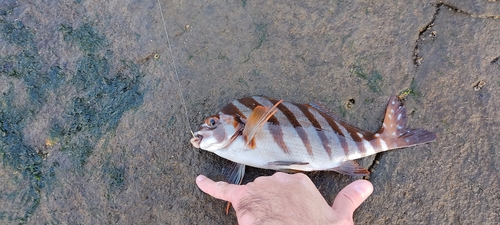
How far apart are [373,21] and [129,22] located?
2.40 meters

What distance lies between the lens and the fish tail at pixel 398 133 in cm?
356

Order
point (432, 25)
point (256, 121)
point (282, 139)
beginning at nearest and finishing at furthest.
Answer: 1. point (256, 121)
2. point (282, 139)
3. point (432, 25)

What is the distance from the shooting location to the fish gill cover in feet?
11.2

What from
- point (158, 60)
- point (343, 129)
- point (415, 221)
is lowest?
point (415, 221)

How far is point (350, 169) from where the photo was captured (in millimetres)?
3414

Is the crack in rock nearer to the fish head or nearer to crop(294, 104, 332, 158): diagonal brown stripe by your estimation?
crop(294, 104, 332, 158): diagonal brown stripe

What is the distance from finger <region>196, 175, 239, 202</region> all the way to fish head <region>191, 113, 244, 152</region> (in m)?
0.27

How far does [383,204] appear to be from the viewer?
139 inches

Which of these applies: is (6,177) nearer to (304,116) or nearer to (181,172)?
(181,172)

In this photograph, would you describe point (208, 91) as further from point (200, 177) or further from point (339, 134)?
point (339, 134)

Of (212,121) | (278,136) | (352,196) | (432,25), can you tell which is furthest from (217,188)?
(432,25)

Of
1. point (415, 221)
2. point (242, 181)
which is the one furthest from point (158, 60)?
point (415, 221)

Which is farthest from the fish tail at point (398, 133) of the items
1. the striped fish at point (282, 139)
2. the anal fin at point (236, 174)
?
the anal fin at point (236, 174)

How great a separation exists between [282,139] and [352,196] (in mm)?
729
